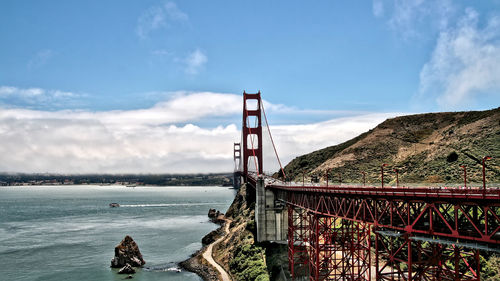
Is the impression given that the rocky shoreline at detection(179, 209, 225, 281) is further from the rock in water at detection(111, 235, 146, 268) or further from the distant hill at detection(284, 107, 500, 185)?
the distant hill at detection(284, 107, 500, 185)

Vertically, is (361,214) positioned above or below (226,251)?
above

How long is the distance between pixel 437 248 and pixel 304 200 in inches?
516

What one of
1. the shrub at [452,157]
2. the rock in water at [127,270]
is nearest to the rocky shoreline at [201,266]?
the rock in water at [127,270]

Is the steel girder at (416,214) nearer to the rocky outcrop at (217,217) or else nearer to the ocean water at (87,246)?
the ocean water at (87,246)

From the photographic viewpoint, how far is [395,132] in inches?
3750

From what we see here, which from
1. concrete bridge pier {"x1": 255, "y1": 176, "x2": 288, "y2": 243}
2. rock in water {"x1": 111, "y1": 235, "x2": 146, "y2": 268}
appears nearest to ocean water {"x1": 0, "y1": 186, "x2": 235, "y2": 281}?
rock in water {"x1": 111, "y1": 235, "x2": 146, "y2": 268}

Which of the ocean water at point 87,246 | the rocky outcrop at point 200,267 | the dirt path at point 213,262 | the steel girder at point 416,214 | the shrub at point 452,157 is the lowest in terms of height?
the ocean water at point 87,246

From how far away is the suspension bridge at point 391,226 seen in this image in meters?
15.7

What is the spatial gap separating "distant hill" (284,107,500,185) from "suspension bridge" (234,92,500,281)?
21701 millimetres

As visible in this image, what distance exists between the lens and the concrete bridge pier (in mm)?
43812

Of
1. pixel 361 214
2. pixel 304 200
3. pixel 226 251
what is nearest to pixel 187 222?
pixel 226 251

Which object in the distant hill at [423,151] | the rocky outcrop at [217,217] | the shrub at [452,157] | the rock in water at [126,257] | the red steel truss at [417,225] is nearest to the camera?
the red steel truss at [417,225]

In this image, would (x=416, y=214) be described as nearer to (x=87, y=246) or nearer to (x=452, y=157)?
(x=452, y=157)

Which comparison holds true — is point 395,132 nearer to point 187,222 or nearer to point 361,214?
point 187,222
